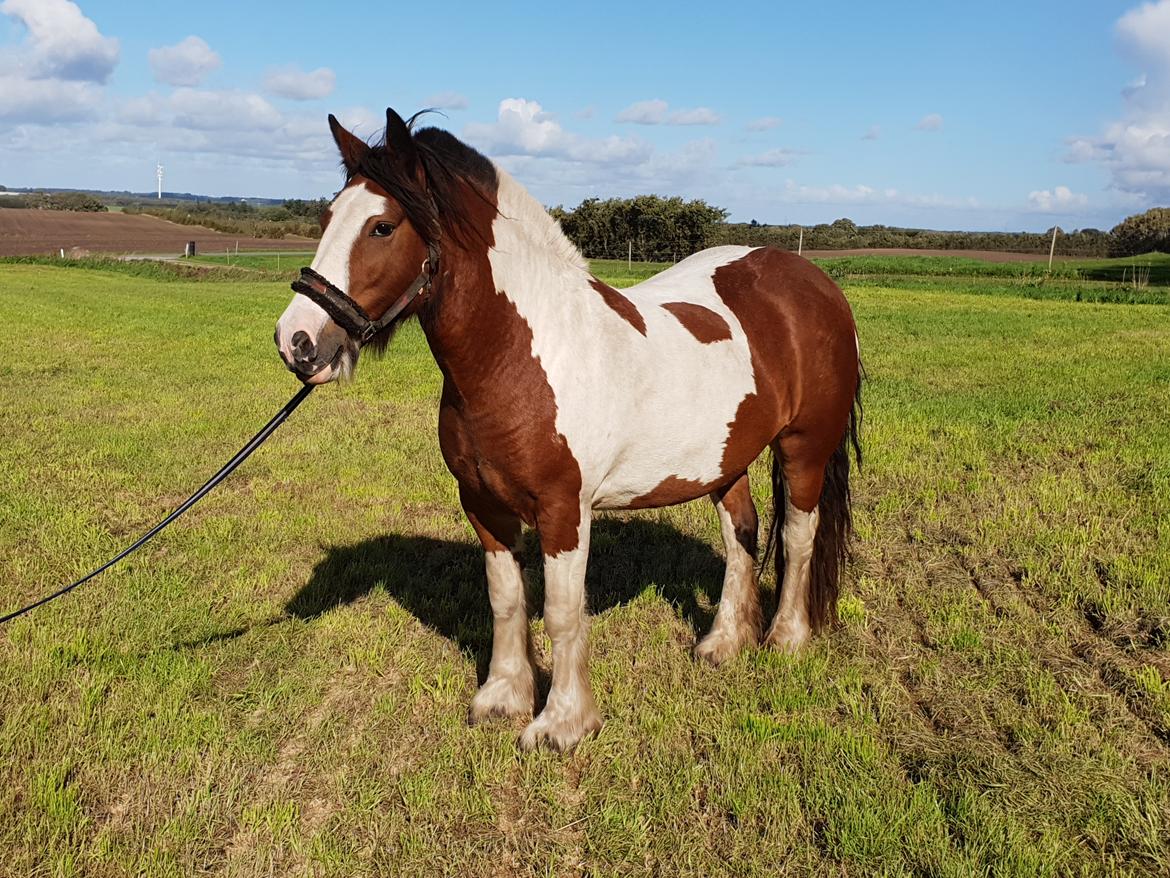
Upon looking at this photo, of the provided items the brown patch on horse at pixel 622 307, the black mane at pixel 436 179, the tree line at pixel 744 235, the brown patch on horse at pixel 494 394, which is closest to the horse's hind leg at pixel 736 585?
the brown patch on horse at pixel 622 307

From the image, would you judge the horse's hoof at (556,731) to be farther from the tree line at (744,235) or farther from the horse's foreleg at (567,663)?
the tree line at (744,235)

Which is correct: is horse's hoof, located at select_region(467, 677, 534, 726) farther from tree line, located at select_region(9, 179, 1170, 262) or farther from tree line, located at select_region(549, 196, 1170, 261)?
tree line, located at select_region(549, 196, 1170, 261)

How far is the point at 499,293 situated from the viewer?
3.15 metres

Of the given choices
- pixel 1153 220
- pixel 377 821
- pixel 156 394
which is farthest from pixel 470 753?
pixel 1153 220

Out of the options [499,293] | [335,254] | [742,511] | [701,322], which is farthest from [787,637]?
[335,254]

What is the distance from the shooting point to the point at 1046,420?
902 cm

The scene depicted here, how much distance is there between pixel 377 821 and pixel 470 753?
1.79 ft

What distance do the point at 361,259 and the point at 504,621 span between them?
6.46 ft

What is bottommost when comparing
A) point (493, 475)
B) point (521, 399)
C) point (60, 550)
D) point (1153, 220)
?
point (60, 550)

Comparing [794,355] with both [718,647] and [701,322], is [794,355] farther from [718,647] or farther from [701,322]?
[718,647]

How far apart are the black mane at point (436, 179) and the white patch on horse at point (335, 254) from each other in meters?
0.08

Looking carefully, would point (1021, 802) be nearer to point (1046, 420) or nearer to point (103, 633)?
point (103, 633)

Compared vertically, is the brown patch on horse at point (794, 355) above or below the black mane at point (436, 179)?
below

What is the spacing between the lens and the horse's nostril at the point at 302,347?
2596 millimetres
